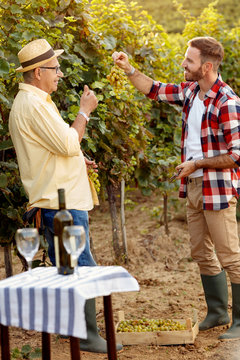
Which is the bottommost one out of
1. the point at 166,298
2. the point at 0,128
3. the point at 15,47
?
the point at 166,298

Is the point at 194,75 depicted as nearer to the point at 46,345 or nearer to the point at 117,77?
the point at 117,77

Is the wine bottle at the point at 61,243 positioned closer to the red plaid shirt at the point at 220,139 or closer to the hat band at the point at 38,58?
the hat band at the point at 38,58

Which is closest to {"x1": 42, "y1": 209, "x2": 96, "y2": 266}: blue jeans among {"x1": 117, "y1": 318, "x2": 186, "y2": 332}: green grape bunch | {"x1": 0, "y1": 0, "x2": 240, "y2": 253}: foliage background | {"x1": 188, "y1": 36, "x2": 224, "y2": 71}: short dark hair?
{"x1": 0, "y1": 0, "x2": 240, "y2": 253}: foliage background

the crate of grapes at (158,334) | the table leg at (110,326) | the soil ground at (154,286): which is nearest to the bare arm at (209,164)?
the crate of grapes at (158,334)

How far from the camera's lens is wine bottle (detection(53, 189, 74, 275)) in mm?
2658

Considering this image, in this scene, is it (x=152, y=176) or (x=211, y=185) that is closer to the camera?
(x=211, y=185)

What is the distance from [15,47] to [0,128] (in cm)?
63

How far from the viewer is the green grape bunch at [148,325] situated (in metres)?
3.97

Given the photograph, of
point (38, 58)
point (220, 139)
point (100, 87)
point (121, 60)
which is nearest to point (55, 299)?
point (38, 58)

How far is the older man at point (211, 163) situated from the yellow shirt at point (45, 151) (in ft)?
2.86

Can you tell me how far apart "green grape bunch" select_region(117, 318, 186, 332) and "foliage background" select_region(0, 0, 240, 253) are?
3.34 feet

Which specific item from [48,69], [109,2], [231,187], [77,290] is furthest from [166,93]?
[77,290]

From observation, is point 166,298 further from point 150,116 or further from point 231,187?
point 150,116

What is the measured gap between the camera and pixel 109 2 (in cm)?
545
